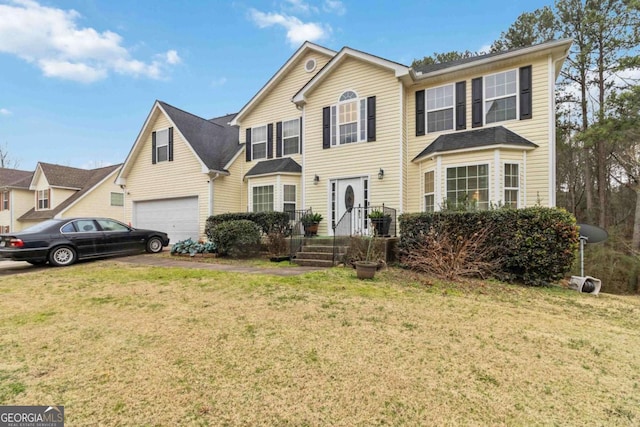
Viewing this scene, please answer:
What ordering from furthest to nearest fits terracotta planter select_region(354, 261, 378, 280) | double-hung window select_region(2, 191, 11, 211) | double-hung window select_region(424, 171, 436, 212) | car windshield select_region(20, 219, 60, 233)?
double-hung window select_region(2, 191, 11, 211), double-hung window select_region(424, 171, 436, 212), car windshield select_region(20, 219, 60, 233), terracotta planter select_region(354, 261, 378, 280)

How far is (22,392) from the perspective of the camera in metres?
2.52

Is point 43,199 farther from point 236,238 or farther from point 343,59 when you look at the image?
point 343,59

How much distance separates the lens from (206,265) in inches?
362

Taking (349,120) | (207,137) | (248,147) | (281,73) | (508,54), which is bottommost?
(248,147)

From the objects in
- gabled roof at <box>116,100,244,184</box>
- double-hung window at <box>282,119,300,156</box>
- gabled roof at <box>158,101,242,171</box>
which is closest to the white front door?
double-hung window at <box>282,119,300,156</box>

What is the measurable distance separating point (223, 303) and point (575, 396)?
4.54 m

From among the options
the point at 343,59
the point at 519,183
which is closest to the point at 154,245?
the point at 343,59

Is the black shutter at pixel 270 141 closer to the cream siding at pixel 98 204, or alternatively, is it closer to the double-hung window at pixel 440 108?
the double-hung window at pixel 440 108

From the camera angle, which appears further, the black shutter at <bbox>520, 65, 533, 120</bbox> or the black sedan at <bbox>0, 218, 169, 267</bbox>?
the black shutter at <bbox>520, 65, 533, 120</bbox>

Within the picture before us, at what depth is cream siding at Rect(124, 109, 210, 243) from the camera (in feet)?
46.3

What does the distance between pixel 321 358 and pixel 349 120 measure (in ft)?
33.5

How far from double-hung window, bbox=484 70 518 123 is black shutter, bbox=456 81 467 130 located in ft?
2.10

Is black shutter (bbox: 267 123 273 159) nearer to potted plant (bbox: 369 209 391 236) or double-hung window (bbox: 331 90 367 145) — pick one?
double-hung window (bbox: 331 90 367 145)

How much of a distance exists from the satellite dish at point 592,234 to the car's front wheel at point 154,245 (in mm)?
14054
